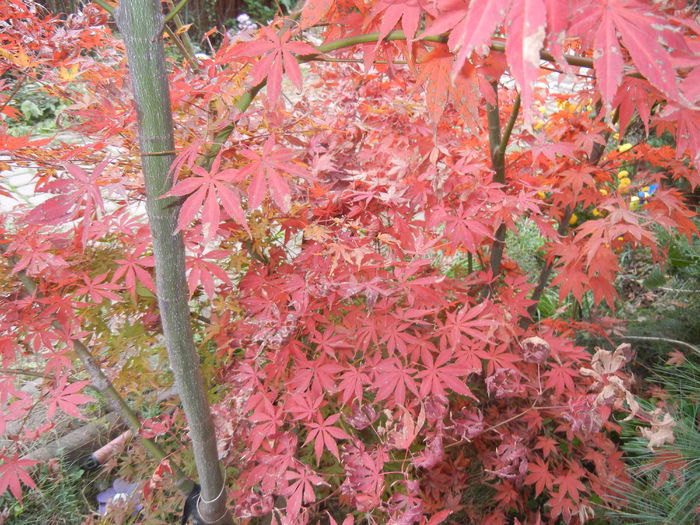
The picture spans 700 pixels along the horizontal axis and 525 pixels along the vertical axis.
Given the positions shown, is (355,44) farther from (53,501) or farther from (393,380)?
(53,501)

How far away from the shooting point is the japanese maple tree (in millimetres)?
824

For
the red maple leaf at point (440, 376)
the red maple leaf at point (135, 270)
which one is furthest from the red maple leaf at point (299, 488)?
the red maple leaf at point (135, 270)

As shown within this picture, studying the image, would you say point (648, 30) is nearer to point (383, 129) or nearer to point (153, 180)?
point (153, 180)

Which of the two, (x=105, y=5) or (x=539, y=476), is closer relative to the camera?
(x=105, y=5)

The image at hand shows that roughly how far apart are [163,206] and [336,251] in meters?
0.42

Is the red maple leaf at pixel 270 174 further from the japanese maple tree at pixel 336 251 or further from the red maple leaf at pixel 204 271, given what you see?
the red maple leaf at pixel 204 271

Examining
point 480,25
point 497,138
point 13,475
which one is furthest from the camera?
point 497,138

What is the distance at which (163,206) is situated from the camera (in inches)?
33.5

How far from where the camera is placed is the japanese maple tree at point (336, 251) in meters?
0.82

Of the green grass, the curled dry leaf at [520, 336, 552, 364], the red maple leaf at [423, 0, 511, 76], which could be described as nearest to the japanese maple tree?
the curled dry leaf at [520, 336, 552, 364]

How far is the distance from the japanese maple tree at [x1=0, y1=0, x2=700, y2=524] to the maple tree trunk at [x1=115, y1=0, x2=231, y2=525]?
14 millimetres

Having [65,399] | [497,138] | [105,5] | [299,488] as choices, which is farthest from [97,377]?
[497,138]

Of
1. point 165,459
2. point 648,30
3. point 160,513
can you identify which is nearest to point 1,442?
point 160,513

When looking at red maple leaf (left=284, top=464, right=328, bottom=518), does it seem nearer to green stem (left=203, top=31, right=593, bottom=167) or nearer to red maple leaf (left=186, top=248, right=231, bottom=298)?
red maple leaf (left=186, top=248, right=231, bottom=298)
